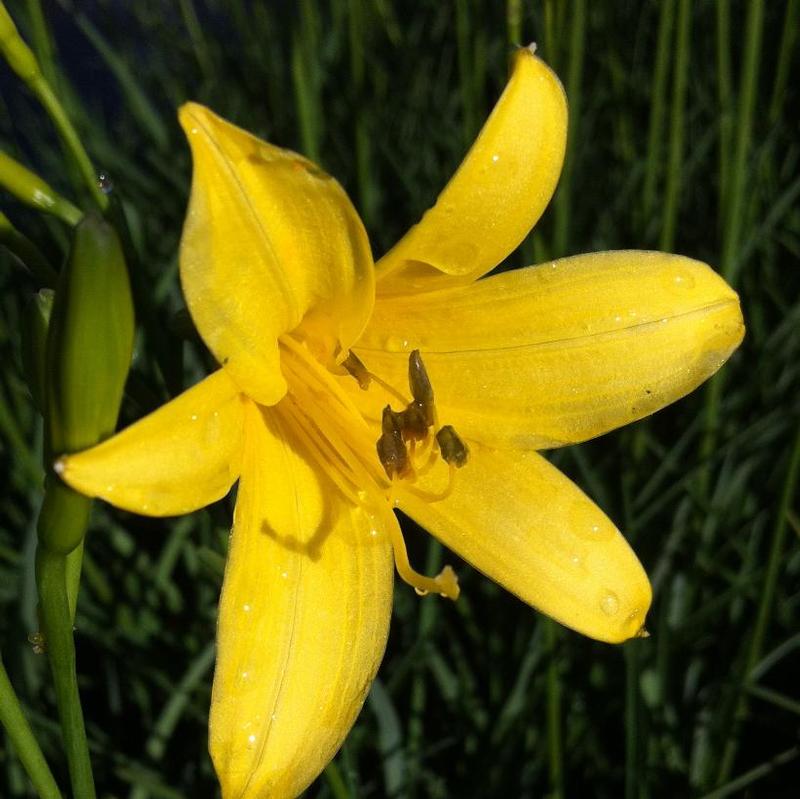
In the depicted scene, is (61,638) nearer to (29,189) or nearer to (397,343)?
(29,189)

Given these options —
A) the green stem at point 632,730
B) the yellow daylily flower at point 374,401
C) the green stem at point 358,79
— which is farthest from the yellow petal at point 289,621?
the green stem at point 358,79

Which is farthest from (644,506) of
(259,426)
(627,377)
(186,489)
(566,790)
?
(186,489)

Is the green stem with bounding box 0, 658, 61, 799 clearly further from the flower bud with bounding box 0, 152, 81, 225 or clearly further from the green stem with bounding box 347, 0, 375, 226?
the green stem with bounding box 347, 0, 375, 226

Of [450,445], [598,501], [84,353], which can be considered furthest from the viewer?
[598,501]

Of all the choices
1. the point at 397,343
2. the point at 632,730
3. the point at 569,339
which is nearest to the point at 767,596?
the point at 632,730

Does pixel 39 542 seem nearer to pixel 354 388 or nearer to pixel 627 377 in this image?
pixel 354 388

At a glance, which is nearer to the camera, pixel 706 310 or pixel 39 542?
pixel 39 542

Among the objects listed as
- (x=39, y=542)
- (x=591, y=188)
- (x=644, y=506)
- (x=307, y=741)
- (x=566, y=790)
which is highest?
(x=39, y=542)
